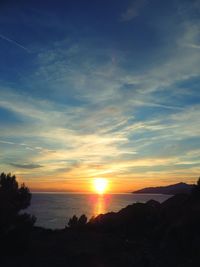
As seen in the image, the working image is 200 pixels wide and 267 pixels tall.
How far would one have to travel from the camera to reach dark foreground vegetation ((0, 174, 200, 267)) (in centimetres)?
2405

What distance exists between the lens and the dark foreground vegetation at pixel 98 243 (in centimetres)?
2405

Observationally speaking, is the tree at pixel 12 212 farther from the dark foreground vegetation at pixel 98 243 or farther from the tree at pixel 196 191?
the tree at pixel 196 191

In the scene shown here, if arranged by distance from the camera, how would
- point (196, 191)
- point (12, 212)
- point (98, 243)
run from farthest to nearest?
point (196, 191)
point (98, 243)
point (12, 212)

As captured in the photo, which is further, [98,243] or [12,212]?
[98,243]

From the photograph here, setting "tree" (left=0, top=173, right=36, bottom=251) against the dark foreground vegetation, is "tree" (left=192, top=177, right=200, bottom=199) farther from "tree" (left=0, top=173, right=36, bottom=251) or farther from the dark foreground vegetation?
"tree" (left=0, top=173, right=36, bottom=251)

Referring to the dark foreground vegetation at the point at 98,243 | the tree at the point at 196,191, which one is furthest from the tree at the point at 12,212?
the tree at the point at 196,191

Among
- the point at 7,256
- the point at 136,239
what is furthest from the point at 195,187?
the point at 7,256

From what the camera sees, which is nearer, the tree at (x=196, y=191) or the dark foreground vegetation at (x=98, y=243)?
the dark foreground vegetation at (x=98, y=243)

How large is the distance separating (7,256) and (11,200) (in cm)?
911

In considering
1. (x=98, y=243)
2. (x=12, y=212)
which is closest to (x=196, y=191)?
(x=98, y=243)

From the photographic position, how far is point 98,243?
31.0 meters

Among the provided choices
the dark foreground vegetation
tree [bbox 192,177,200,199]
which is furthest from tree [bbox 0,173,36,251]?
tree [bbox 192,177,200,199]

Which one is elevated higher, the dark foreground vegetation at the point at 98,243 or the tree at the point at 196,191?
the tree at the point at 196,191

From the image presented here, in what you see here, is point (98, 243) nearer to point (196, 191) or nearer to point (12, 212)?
point (12, 212)
